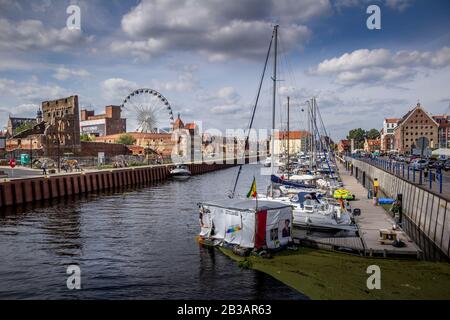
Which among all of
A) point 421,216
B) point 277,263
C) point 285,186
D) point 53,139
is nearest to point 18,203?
point 285,186

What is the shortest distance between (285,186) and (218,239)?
20.6m

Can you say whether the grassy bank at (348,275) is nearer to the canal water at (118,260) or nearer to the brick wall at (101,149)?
the canal water at (118,260)

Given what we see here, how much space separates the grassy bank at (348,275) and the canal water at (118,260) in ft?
2.70

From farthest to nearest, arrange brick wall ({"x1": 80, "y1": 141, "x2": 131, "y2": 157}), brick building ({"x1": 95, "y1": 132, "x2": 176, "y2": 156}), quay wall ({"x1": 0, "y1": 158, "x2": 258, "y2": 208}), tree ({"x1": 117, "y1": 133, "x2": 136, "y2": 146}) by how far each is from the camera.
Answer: brick building ({"x1": 95, "y1": 132, "x2": 176, "y2": 156})
tree ({"x1": 117, "y1": 133, "x2": 136, "y2": 146})
brick wall ({"x1": 80, "y1": 141, "x2": 131, "y2": 157})
quay wall ({"x1": 0, "y1": 158, "x2": 258, "y2": 208})

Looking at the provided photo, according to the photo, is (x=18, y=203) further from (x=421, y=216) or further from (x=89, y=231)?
(x=421, y=216)

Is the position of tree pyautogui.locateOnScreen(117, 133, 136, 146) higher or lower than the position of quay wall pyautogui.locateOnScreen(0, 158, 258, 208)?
higher

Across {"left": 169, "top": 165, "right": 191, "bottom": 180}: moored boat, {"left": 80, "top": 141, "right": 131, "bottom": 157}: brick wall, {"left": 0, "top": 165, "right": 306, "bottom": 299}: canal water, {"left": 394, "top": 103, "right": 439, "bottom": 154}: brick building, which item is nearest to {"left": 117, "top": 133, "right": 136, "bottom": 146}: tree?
{"left": 80, "top": 141, "right": 131, "bottom": 157}: brick wall

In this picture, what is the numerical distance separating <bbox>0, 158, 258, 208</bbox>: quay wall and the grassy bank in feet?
113

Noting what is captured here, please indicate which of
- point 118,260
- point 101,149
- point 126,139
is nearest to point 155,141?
point 126,139

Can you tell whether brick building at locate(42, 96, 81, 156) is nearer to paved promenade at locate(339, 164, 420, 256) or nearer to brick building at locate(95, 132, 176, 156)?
brick building at locate(95, 132, 176, 156)

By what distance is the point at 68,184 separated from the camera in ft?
188

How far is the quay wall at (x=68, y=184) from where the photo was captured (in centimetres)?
4712

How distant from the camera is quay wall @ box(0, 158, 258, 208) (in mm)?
47125
